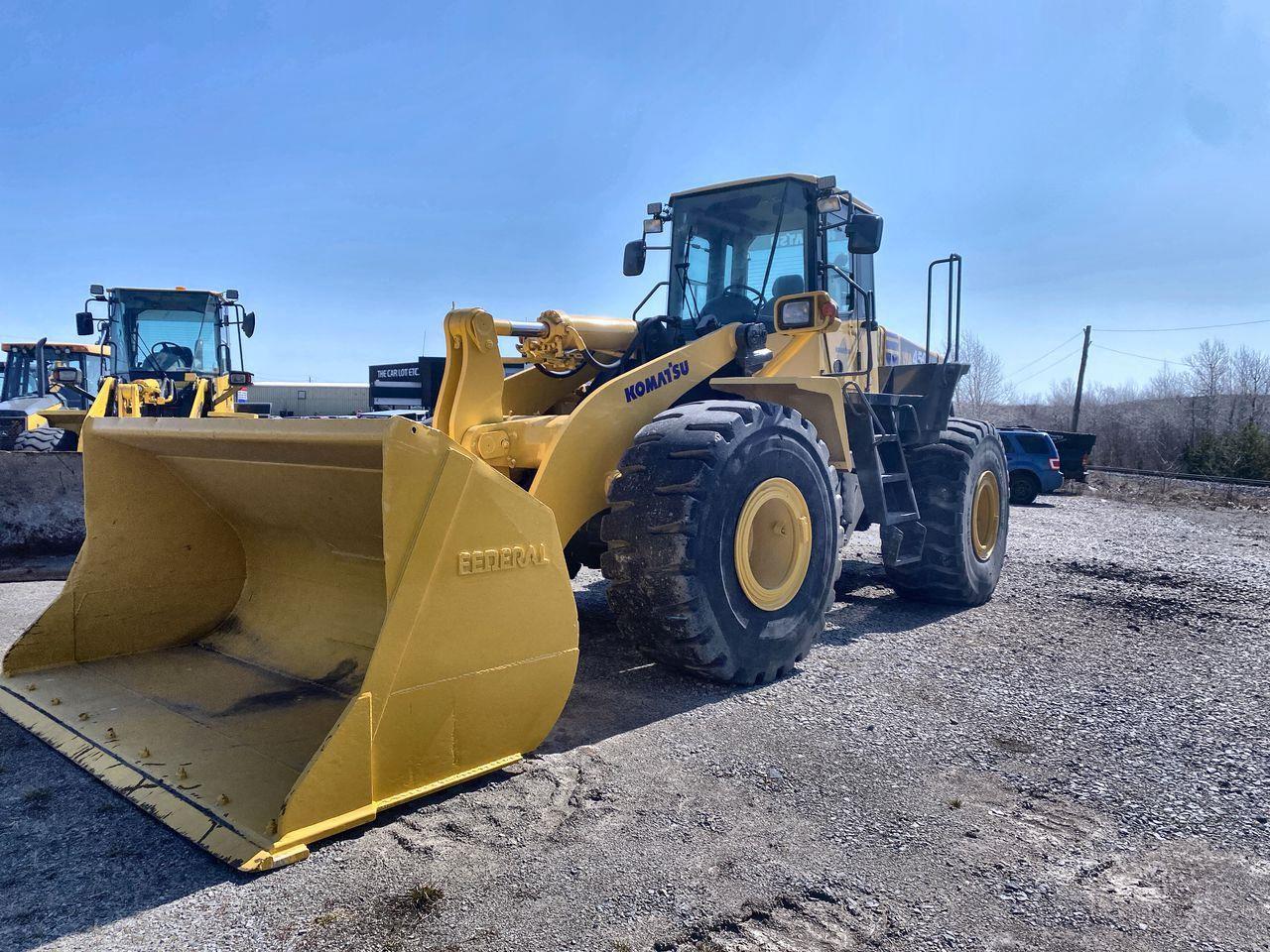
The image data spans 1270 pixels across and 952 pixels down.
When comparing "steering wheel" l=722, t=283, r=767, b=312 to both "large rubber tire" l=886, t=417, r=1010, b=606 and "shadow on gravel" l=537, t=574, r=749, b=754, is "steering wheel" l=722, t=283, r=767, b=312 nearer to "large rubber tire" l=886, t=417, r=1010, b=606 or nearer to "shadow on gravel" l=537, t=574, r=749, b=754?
"large rubber tire" l=886, t=417, r=1010, b=606

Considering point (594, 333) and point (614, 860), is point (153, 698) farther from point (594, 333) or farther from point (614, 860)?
point (594, 333)

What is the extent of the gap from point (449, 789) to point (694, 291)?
14.1 ft

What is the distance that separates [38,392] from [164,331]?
4692 millimetres

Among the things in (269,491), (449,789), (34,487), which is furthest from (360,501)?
(34,487)

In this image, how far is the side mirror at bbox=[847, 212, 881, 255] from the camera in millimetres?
5789

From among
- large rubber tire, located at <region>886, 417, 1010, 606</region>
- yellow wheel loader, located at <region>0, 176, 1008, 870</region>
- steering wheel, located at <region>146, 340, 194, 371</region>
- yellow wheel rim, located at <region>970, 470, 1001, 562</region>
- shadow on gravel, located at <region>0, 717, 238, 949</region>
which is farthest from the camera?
steering wheel, located at <region>146, 340, 194, 371</region>

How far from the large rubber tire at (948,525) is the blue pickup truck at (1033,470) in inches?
505

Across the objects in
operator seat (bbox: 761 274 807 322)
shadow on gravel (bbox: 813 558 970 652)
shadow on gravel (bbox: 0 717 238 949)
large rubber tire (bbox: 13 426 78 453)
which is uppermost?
operator seat (bbox: 761 274 807 322)

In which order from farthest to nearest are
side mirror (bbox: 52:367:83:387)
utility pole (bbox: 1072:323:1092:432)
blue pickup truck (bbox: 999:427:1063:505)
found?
utility pole (bbox: 1072:323:1092:432)
blue pickup truck (bbox: 999:427:1063:505)
side mirror (bbox: 52:367:83:387)

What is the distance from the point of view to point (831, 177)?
6309 millimetres

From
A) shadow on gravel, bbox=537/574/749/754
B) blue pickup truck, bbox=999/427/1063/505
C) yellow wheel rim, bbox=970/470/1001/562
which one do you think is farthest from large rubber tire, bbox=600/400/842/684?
blue pickup truck, bbox=999/427/1063/505

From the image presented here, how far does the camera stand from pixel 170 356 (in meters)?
13.4

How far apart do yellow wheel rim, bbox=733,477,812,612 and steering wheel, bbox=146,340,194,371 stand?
11.4 metres

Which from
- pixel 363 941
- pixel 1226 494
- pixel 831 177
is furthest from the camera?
pixel 1226 494
